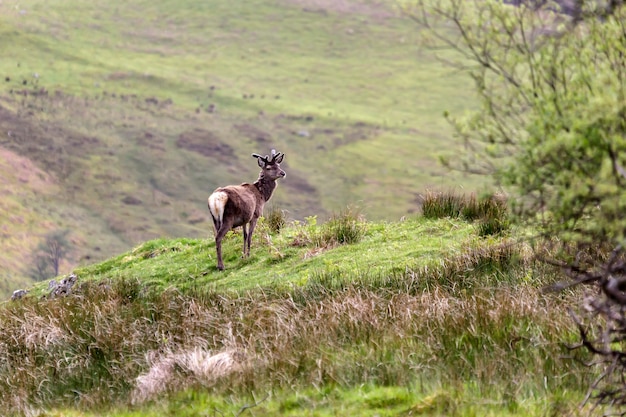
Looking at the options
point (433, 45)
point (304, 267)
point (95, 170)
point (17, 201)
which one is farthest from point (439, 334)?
point (95, 170)

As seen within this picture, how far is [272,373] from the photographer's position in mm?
9344

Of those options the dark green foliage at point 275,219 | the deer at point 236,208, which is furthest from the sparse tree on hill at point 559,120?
the dark green foliage at point 275,219

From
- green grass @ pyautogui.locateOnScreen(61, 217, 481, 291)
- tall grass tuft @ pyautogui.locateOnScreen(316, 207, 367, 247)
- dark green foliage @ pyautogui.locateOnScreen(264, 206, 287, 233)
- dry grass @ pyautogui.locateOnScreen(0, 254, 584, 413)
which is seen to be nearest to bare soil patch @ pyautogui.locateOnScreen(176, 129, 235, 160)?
dark green foliage @ pyautogui.locateOnScreen(264, 206, 287, 233)

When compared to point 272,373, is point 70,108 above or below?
below

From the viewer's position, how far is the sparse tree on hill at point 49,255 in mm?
119500

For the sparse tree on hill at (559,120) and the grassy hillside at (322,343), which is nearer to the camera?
the sparse tree on hill at (559,120)

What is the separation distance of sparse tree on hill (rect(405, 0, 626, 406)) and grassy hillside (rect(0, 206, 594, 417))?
3.84 feet

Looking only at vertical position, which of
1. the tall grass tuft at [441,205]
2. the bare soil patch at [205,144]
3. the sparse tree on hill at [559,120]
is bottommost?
the bare soil patch at [205,144]

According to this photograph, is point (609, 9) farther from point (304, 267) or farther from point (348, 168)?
point (348, 168)

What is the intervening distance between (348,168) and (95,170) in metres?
54.2

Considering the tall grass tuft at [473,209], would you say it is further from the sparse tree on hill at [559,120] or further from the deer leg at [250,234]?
the sparse tree on hill at [559,120]

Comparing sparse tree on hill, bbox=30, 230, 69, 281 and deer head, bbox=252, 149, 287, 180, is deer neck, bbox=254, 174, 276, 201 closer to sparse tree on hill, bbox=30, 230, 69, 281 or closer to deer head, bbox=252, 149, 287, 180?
deer head, bbox=252, 149, 287, 180

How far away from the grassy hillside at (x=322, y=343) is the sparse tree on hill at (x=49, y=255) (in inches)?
4113

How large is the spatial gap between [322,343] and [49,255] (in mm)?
122661
